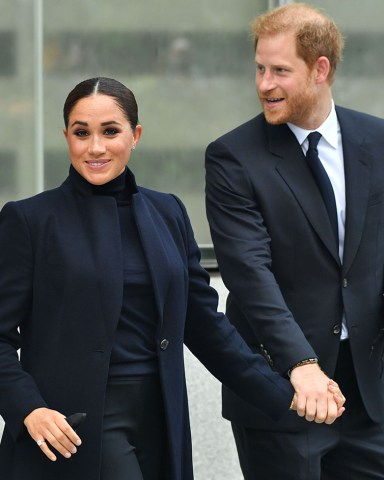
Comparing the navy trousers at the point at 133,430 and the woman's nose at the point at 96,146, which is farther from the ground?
the woman's nose at the point at 96,146

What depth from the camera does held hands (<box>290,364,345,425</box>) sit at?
14.5 feet

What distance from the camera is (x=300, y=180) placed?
16.0 ft

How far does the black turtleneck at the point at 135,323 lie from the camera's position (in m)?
4.17

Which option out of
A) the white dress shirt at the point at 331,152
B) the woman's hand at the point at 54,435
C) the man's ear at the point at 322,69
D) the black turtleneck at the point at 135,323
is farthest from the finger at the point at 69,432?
the man's ear at the point at 322,69

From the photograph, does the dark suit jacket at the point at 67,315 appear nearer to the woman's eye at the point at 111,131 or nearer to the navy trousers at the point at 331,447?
the woman's eye at the point at 111,131

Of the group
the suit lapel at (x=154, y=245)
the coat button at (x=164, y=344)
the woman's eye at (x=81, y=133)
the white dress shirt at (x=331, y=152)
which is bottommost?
the coat button at (x=164, y=344)

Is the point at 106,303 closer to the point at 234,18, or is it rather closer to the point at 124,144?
the point at 124,144

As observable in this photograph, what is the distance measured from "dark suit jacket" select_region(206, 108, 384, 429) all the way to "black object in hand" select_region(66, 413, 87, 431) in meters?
0.90

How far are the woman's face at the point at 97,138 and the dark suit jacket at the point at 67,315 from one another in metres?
0.08

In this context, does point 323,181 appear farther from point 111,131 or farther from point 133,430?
point 133,430

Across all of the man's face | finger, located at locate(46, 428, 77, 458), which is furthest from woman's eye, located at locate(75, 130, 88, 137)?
finger, located at locate(46, 428, 77, 458)

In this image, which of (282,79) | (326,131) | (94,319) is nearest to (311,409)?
(94,319)

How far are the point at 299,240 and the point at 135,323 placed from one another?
32.9 inches

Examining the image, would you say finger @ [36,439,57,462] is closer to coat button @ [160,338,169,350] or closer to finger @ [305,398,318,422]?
coat button @ [160,338,169,350]
